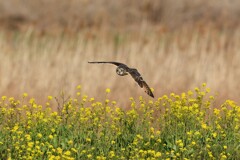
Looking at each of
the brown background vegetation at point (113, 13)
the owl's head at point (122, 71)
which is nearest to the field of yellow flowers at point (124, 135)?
the owl's head at point (122, 71)

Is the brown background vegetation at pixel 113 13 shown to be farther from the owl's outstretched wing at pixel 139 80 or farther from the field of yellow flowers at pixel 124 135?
the owl's outstretched wing at pixel 139 80

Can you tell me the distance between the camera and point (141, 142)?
7.15m

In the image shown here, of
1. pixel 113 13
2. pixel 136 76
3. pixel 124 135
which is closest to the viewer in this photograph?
pixel 136 76

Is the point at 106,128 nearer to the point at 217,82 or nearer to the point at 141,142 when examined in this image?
the point at 141,142

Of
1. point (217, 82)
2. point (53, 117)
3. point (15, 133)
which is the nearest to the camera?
point (15, 133)

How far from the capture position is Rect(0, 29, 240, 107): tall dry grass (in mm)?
11195

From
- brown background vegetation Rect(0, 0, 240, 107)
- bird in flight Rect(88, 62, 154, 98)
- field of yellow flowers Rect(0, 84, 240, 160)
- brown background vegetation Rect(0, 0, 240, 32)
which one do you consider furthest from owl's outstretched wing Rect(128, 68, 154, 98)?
brown background vegetation Rect(0, 0, 240, 32)

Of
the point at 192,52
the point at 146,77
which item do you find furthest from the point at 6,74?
the point at 192,52

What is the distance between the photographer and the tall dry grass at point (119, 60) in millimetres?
11195

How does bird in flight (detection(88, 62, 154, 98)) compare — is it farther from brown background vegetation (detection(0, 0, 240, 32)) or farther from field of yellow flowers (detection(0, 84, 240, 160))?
brown background vegetation (detection(0, 0, 240, 32))

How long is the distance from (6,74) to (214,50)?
148 inches

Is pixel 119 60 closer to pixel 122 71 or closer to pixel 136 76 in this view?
pixel 122 71

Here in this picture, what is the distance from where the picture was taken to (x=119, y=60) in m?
12.3

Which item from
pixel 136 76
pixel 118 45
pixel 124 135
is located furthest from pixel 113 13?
pixel 136 76
